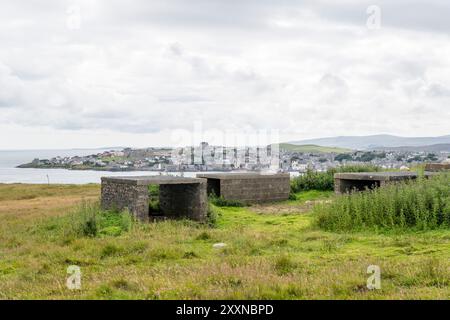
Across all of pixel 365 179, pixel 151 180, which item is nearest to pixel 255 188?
pixel 365 179

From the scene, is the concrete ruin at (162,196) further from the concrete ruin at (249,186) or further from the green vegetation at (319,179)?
the green vegetation at (319,179)

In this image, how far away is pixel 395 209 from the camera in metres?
13.3

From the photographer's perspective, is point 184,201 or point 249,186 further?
point 249,186

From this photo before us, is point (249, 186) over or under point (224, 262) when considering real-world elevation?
over

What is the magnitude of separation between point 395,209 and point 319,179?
11.5 metres

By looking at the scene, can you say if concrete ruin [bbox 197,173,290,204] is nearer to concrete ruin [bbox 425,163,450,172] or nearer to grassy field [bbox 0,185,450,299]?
grassy field [bbox 0,185,450,299]

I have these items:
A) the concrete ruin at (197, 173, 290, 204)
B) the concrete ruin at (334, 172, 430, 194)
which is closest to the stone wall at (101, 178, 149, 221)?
the concrete ruin at (197, 173, 290, 204)

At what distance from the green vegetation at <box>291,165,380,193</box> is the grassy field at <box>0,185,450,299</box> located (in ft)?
30.5

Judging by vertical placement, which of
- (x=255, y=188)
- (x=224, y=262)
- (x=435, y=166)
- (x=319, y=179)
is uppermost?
(x=435, y=166)

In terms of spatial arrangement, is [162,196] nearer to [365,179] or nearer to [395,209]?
[365,179]

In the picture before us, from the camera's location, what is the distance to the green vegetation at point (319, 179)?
24609mm

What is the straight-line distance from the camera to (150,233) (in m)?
13.1
